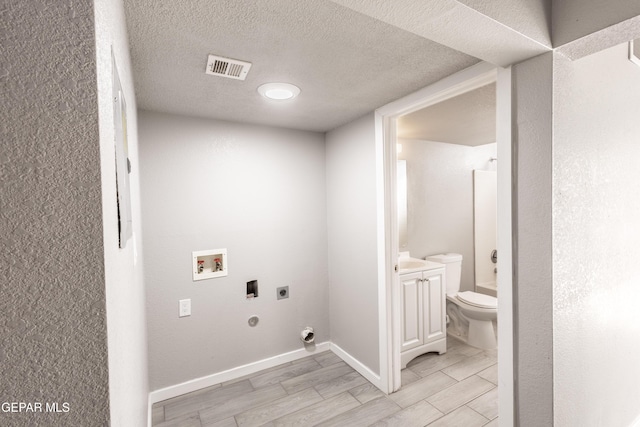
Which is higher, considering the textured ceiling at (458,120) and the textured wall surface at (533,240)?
the textured ceiling at (458,120)

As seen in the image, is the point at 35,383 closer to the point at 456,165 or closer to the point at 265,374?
the point at 265,374

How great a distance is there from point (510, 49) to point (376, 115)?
108 centimetres

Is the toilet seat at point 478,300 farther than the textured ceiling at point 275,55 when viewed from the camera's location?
Yes

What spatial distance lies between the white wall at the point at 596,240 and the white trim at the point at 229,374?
196cm

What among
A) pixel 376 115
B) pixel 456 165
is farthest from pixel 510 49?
pixel 456 165

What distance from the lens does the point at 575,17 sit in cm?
112

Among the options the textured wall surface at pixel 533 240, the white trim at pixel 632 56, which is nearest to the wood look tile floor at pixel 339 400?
the textured wall surface at pixel 533 240

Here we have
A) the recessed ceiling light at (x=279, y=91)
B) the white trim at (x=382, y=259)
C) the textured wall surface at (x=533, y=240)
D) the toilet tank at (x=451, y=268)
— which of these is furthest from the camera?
the toilet tank at (x=451, y=268)

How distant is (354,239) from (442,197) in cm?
165

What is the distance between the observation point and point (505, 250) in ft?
4.56

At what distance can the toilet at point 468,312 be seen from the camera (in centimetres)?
285

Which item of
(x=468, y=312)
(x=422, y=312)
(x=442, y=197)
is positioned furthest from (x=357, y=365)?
(x=442, y=197)

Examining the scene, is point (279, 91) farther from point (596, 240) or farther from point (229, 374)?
point (229, 374)

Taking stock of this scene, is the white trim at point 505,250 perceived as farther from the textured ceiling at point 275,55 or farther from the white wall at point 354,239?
the white wall at point 354,239
